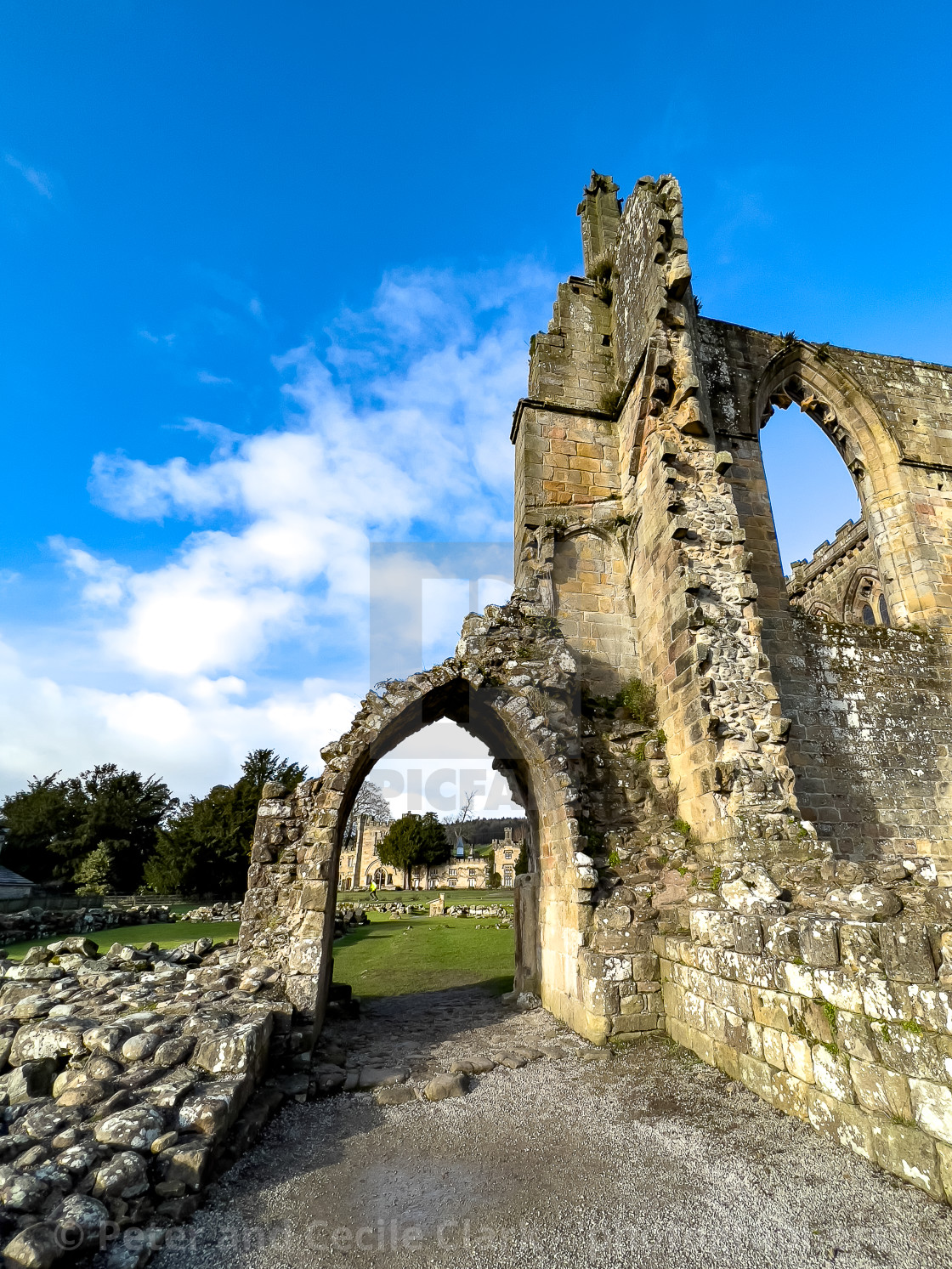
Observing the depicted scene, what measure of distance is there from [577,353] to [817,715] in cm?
694

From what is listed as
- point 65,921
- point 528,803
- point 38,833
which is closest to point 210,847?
point 65,921

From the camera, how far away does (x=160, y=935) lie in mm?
13484

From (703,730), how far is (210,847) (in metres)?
23.5

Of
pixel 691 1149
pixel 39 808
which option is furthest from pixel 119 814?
pixel 691 1149

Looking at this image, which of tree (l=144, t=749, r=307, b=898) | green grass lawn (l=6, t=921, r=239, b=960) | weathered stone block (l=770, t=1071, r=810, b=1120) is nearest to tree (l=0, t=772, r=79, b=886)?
tree (l=144, t=749, r=307, b=898)

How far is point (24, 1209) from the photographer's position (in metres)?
2.63

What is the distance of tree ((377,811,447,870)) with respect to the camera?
45.1m

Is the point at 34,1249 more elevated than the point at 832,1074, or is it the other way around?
the point at 832,1074

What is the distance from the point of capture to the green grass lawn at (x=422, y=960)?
9.19 meters

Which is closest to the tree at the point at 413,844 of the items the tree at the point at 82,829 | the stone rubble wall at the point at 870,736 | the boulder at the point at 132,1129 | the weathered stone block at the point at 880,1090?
the tree at the point at 82,829

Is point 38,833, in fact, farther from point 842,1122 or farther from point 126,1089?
point 842,1122

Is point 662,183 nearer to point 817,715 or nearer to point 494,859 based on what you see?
point 817,715

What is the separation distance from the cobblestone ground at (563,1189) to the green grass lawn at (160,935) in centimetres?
861

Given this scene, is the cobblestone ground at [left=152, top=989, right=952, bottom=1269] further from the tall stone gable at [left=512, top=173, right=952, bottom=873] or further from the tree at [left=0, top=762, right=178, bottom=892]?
the tree at [left=0, top=762, right=178, bottom=892]
